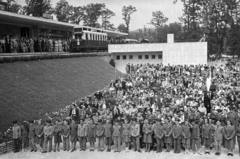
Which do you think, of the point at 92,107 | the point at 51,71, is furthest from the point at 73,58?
the point at 92,107

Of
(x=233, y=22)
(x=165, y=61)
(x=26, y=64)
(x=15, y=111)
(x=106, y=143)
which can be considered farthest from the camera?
(x=233, y=22)

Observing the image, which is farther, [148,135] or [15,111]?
[15,111]

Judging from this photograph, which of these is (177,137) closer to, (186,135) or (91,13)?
(186,135)

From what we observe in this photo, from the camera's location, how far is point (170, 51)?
1371 inches

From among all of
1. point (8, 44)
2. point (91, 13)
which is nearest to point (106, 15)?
point (91, 13)

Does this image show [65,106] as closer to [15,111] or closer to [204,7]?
[15,111]

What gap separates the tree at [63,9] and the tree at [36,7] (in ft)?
10.0

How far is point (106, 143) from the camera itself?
13.0m

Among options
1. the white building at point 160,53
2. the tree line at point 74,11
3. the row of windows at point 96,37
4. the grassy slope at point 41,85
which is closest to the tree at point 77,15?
the tree line at point 74,11

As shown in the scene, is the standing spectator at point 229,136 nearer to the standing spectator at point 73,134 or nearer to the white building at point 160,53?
the standing spectator at point 73,134

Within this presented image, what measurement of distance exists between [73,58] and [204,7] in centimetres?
2786

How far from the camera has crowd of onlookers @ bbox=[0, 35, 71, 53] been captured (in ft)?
75.5

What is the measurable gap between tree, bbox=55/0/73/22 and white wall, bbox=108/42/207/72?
28774mm

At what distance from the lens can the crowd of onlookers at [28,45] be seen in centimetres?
2302
